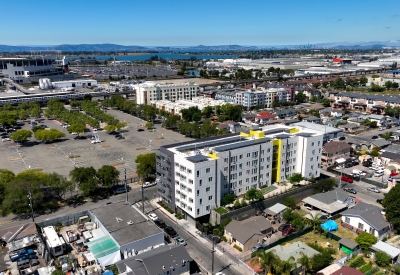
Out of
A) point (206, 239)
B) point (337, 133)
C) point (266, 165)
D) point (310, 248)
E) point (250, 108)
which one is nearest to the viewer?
point (310, 248)

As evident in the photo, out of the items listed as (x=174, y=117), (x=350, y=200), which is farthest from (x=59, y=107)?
(x=350, y=200)

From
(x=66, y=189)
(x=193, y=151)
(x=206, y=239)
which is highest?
(x=193, y=151)

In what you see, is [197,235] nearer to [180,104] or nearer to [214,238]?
[214,238]

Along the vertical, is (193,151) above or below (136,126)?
above

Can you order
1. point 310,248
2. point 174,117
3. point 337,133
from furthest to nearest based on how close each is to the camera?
point 174,117, point 337,133, point 310,248

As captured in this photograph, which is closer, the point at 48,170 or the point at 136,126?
the point at 48,170

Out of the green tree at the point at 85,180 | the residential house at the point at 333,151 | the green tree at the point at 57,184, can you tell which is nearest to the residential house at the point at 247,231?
the green tree at the point at 85,180

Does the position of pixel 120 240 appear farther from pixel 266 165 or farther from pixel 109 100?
pixel 109 100

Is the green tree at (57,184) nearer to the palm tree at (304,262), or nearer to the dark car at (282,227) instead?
the dark car at (282,227)

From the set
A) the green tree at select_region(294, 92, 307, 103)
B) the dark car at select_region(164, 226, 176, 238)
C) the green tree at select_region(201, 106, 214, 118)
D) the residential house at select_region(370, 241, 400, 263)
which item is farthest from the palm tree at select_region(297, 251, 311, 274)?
the green tree at select_region(294, 92, 307, 103)
